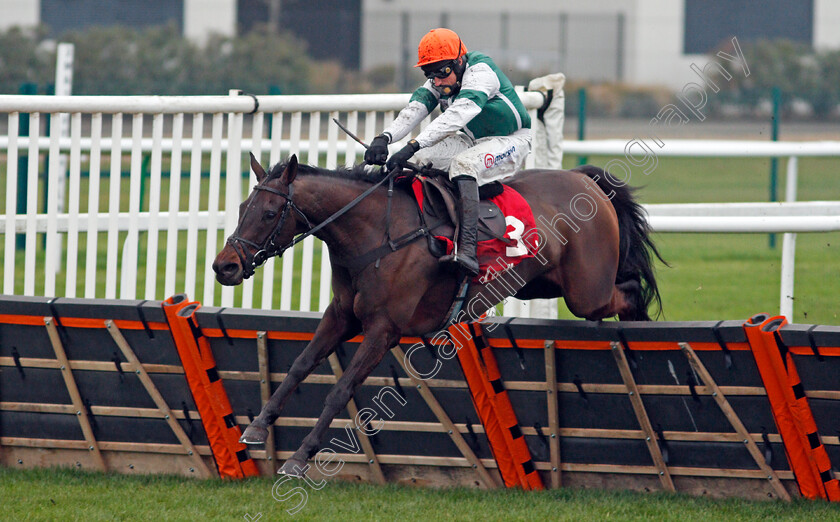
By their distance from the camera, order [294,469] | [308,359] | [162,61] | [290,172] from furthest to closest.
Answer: [162,61]
[308,359]
[290,172]
[294,469]

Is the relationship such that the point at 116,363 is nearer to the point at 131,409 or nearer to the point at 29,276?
the point at 131,409

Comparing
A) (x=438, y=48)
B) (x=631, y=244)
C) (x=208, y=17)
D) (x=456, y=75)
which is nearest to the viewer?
(x=438, y=48)

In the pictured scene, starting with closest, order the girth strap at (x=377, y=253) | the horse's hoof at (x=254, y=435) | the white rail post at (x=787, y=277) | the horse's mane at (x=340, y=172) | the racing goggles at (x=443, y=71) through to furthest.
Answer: the horse's hoof at (x=254, y=435) → the horse's mane at (x=340, y=172) → the girth strap at (x=377, y=253) → the racing goggles at (x=443, y=71) → the white rail post at (x=787, y=277)

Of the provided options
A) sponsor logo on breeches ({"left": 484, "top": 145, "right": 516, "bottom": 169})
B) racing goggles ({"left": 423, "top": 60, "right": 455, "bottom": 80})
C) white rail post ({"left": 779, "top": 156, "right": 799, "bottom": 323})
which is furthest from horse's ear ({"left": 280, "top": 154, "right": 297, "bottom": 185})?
white rail post ({"left": 779, "top": 156, "right": 799, "bottom": 323})

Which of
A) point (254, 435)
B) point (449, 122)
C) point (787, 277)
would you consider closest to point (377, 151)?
point (449, 122)

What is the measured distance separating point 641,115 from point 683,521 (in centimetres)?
2090

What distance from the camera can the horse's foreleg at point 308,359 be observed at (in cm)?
454

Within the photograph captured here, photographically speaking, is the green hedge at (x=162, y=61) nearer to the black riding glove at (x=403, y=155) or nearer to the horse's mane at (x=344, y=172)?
the horse's mane at (x=344, y=172)

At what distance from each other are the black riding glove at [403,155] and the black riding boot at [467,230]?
290 mm

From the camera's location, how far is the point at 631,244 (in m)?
5.65

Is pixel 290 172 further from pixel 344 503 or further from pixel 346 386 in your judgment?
pixel 344 503

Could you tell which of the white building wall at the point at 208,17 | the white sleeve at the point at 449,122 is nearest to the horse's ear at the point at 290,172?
the white sleeve at the point at 449,122

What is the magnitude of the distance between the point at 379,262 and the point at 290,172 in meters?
0.56

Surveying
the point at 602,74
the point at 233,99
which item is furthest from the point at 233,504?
the point at 602,74
